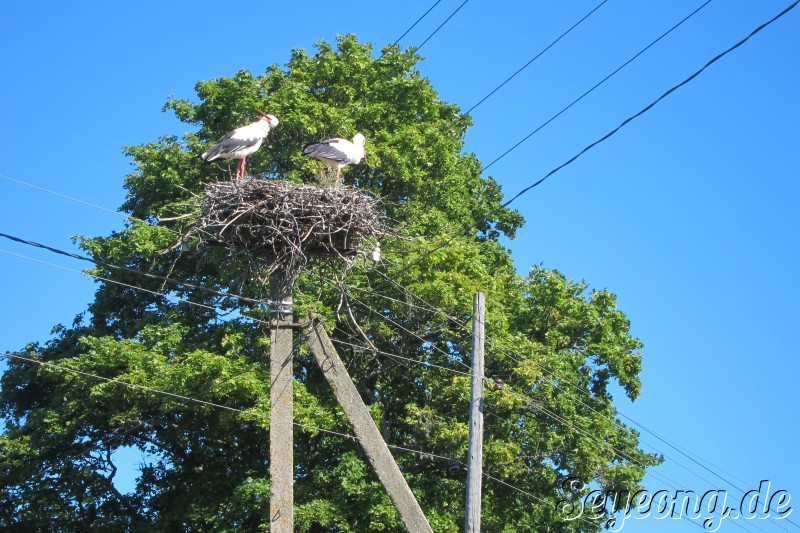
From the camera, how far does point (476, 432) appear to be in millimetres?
13102

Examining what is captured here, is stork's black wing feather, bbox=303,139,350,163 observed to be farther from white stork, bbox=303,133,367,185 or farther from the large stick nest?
the large stick nest

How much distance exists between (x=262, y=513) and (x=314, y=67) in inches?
323

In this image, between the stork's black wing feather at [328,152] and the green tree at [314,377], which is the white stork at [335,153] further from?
the green tree at [314,377]

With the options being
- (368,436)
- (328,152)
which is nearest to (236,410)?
(328,152)

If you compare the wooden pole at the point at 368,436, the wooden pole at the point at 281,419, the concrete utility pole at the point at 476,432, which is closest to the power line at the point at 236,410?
the concrete utility pole at the point at 476,432

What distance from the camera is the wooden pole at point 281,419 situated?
949cm

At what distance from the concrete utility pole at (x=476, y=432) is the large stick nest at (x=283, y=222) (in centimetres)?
224

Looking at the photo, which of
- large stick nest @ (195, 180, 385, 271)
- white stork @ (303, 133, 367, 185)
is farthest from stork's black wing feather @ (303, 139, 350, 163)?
large stick nest @ (195, 180, 385, 271)

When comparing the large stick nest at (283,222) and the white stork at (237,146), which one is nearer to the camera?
the large stick nest at (283,222)

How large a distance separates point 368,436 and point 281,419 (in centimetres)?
81

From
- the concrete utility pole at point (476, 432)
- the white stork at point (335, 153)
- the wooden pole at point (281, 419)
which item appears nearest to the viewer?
the wooden pole at point (281, 419)

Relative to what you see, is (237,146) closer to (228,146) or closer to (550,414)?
(228,146)

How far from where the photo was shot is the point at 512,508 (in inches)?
722

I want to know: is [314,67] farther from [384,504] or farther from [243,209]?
[243,209]
